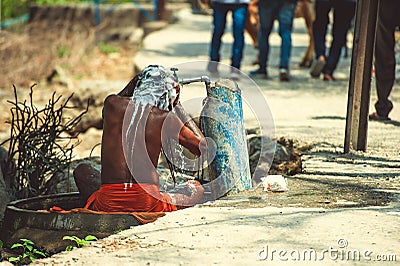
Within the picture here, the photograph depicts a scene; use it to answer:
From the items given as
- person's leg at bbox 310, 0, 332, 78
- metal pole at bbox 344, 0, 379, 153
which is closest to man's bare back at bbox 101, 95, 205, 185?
metal pole at bbox 344, 0, 379, 153

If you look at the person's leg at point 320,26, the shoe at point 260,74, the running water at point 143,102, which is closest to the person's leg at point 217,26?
the shoe at point 260,74

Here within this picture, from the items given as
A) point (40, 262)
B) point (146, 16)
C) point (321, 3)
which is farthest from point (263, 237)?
point (146, 16)

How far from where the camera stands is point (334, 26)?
35.6 ft

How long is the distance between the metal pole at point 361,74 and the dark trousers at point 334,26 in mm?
3553

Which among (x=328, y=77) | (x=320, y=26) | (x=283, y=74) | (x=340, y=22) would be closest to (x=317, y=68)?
(x=328, y=77)

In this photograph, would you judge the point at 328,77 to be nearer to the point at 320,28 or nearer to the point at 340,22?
the point at 320,28

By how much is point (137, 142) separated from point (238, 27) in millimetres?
5914

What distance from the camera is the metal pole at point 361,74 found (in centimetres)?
700

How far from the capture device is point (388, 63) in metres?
8.37

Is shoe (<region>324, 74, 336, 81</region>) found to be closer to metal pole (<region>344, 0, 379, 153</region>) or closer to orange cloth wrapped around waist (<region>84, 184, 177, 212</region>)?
metal pole (<region>344, 0, 379, 153</region>)

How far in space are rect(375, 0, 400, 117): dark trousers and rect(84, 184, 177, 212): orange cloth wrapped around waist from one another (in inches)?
143

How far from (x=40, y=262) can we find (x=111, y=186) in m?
1.27

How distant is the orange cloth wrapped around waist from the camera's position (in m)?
5.44

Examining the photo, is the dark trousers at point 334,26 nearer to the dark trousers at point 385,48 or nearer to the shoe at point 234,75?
the shoe at point 234,75
